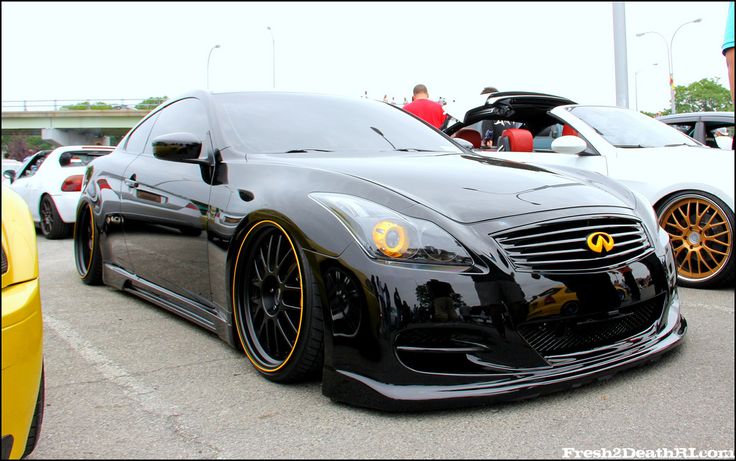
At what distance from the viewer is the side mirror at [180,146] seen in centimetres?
329

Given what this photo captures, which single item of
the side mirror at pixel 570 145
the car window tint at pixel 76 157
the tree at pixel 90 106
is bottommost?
the side mirror at pixel 570 145

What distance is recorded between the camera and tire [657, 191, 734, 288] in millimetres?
4227

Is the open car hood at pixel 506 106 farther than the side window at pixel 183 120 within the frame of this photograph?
Yes

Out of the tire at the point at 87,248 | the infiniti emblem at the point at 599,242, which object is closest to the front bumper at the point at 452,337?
the infiniti emblem at the point at 599,242

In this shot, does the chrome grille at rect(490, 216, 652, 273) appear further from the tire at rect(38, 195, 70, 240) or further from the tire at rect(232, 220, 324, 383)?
the tire at rect(38, 195, 70, 240)

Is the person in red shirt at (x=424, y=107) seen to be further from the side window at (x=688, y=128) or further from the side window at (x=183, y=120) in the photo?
the side window at (x=183, y=120)

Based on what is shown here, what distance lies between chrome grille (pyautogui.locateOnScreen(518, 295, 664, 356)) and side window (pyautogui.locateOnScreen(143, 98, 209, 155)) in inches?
80.6

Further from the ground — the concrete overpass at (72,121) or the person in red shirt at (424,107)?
the concrete overpass at (72,121)

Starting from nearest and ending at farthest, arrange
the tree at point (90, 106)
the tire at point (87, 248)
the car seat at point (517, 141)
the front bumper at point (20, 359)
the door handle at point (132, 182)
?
the front bumper at point (20, 359)
the door handle at point (132, 182)
the tire at point (87, 248)
the car seat at point (517, 141)
the tree at point (90, 106)

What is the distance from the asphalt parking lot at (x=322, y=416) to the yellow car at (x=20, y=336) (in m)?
0.28

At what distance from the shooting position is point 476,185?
8.75 ft

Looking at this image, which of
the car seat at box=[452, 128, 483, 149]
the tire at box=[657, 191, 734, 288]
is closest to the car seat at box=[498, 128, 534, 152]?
the car seat at box=[452, 128, 483, 149]

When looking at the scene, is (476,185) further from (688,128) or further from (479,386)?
(688,128)

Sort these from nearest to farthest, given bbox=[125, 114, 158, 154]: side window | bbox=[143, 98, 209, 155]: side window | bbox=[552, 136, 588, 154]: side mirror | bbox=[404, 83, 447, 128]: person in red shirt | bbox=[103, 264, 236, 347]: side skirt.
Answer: bbox=[103, 264, 236, 347]: side skirt → bbox=[143, 98, 209, 155]: side window → bbox=[125, 114, 158, 154]: side window → bbox=[552, 136, 588, 154]: side mirror → bbox=[404, 83, 447, 128]: person in red shirt
